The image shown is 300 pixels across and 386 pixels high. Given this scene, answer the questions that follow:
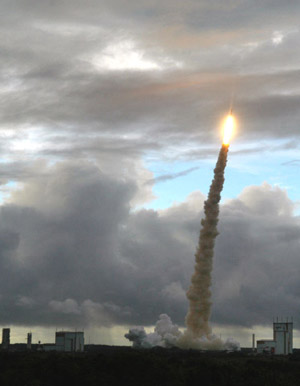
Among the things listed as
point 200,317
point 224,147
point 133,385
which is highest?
point 224,147

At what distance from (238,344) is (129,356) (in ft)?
196

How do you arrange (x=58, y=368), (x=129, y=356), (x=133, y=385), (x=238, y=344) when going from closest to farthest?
(x=133, y=385), (x=58, y=368), (x=129, y=356), (x=238, y=344)

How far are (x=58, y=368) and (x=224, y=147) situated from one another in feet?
175

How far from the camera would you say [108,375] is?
133625 mm

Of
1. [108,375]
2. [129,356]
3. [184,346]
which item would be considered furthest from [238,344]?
[108,375]

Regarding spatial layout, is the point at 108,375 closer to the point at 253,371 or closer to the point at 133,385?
the point at 133,385

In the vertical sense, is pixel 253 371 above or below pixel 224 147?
below

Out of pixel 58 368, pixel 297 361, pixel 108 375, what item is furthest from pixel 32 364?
pixel 297 361

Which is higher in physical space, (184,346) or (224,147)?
(224,147)

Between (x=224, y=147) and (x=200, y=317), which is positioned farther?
(x=200, y=317)

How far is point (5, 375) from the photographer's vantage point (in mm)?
134000

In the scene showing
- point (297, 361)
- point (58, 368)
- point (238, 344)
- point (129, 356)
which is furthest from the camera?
point (238, 344)

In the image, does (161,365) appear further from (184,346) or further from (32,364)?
(184,346)

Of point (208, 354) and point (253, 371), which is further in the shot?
point (208, 354)
